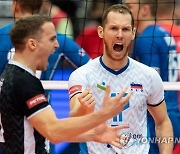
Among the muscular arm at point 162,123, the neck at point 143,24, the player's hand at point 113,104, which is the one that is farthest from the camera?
the neck at point 143,24

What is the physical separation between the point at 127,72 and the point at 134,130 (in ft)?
1.34

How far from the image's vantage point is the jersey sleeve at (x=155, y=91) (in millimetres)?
4996

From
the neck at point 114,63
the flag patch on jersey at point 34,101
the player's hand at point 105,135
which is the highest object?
the neck at point 114,63

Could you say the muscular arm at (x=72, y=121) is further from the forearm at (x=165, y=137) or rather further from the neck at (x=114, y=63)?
the forearm at (x=165, y=137)

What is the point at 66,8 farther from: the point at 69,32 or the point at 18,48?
the point at 18,48

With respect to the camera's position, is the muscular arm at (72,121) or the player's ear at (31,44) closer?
the muscular arm at (72,121)

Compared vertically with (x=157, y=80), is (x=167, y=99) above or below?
below

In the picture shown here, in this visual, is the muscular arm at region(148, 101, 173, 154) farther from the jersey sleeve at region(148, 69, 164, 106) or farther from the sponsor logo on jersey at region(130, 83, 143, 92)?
the sponsor logo on jersey at region(130, 83, 143, 92)

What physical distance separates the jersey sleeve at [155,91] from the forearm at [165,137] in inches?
6.7

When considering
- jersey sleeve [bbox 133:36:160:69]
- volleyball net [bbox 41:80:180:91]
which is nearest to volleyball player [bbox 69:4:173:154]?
volleyball net [bbox 41:80:180:91]

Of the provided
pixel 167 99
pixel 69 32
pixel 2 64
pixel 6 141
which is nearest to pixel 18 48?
pixel 6 141

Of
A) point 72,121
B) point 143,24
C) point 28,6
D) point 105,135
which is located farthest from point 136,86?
point 143,24

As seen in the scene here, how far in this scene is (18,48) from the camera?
4.02 metres

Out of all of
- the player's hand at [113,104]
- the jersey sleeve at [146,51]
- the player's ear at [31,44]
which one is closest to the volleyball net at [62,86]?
the jersey sleeve at [146,51]
